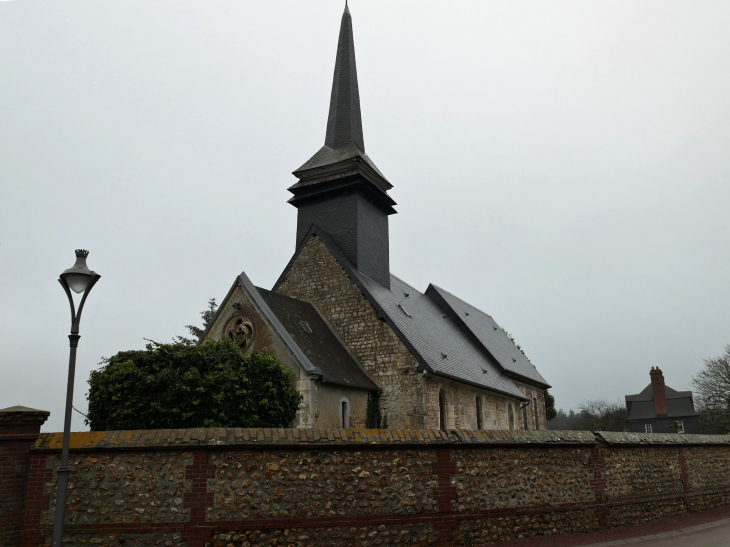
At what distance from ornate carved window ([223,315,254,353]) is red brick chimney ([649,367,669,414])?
128ft

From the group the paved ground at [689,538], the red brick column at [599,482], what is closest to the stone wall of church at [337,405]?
the red brick column at [599,482]

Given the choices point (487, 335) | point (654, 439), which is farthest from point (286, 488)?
point (487, 335)

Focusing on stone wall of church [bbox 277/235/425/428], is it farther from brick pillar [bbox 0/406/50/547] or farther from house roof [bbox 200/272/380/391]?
brick pillar [bbox 0/406/50/547]

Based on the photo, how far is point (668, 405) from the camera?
4547 cm

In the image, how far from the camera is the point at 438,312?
2781 centimetres

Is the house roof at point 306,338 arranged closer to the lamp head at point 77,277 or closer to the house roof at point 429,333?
the house roof at point 429,333

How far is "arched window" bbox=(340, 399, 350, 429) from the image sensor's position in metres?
16.4

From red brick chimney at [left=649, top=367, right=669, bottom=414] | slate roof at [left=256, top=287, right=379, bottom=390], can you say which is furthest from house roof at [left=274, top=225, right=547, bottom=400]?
red brick chimney at [left=649, top=367, right=669, bottom=414]

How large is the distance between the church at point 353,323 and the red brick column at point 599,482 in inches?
283

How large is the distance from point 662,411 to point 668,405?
101 cm

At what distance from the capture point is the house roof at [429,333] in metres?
18.5

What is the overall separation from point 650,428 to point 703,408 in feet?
18.6

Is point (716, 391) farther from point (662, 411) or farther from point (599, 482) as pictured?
point (599, 482)

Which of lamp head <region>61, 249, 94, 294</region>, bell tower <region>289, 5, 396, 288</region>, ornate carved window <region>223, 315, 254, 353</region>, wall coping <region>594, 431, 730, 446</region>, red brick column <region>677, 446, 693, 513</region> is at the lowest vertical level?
red brick column <region>677, 446, 693, 513</region>
